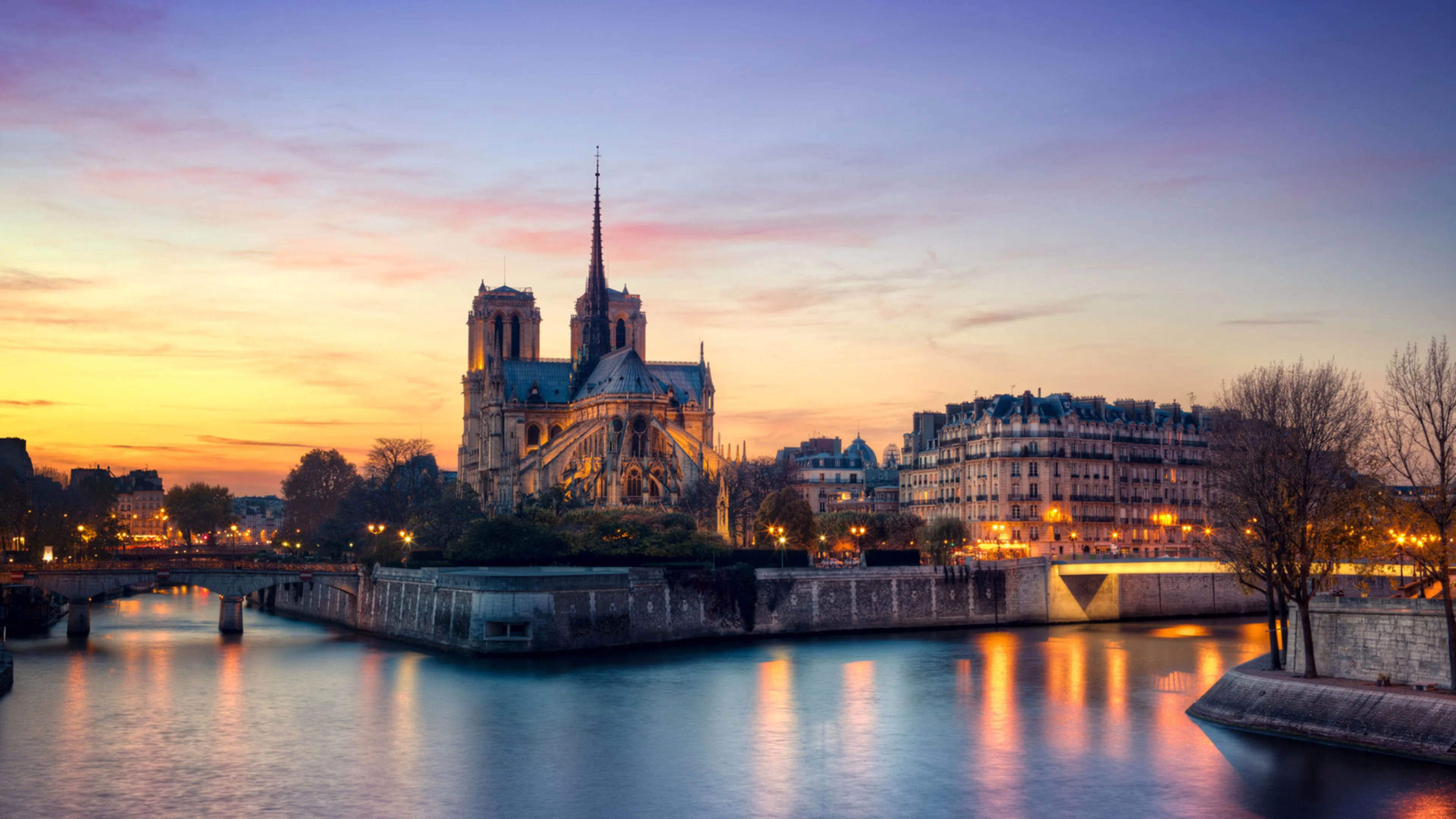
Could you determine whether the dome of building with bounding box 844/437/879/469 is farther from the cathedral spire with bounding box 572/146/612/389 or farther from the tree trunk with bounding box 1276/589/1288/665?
the tree trunk with bounding box 1276/589/1288/665

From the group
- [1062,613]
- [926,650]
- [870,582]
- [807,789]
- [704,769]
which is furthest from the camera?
[1062,613]

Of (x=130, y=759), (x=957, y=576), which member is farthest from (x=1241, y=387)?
(x=130, y=759)

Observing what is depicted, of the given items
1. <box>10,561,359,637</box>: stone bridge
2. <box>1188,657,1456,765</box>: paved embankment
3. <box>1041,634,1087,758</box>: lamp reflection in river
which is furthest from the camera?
<box>10,561,359,637</box>: stone bridge

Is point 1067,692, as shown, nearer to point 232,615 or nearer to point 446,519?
Answer: point 232,615

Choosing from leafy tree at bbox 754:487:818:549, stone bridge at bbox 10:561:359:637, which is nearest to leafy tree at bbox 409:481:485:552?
stone bridge at bbox 10:561:359:637

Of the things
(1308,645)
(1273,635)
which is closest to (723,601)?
(1273,635)

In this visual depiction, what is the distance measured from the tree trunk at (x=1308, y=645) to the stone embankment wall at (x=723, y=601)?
3211 cm

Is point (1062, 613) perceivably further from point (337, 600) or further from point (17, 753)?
point (17, 753)

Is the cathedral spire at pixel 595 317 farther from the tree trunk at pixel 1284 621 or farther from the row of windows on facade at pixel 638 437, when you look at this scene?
the tree trunk at pixel 1284 621

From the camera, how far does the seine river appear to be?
114ft

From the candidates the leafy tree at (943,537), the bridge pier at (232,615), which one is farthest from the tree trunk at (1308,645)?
the bridge pier at (232,615)

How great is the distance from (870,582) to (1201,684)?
25981 millimetres

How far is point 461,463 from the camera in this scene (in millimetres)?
155625

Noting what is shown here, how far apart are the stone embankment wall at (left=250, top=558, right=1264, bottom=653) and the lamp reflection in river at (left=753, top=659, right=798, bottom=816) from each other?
9734 millimetres
